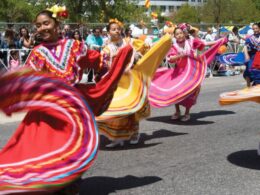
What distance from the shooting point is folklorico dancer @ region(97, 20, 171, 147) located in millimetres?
6156

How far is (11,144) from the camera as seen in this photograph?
3.86 meters

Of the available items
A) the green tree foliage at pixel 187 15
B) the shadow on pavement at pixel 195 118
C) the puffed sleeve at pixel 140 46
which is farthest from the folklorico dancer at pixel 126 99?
the green tree foliage at pixel 187 15

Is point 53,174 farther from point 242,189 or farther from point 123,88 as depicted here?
point 123,88

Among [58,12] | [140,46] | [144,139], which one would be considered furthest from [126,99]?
[58,12]

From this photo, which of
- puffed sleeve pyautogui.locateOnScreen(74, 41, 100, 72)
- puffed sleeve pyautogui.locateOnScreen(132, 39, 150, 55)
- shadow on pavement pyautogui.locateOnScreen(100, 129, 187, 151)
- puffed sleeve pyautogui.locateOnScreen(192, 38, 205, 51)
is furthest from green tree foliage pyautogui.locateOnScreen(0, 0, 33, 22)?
puffed sleeve pyautogui.locateOnScreen(74, 41, 100, 72)

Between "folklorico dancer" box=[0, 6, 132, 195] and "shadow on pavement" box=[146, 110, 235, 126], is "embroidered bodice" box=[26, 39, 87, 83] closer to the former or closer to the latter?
"folklorico dancer" box=[0, 6, 132, 195]

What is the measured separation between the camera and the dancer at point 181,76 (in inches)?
307

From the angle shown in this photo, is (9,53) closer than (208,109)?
No

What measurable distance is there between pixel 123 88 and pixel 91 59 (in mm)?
1672

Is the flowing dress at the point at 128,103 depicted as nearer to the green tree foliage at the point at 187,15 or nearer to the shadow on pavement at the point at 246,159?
the shadow on pavement at the point at 246,159

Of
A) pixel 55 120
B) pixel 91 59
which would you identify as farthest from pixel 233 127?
pixel 55 120

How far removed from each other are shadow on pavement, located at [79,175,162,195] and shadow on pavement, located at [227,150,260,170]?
109 cm

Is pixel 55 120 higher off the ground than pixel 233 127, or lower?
higher

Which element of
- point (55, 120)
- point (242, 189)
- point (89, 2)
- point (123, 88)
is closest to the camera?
point (55, 120)
